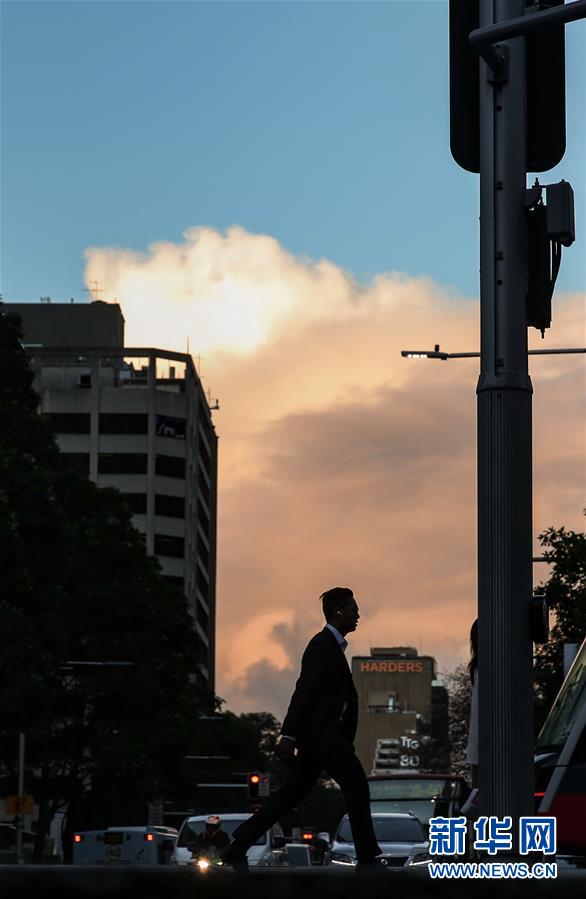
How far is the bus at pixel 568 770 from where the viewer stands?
11430 mm

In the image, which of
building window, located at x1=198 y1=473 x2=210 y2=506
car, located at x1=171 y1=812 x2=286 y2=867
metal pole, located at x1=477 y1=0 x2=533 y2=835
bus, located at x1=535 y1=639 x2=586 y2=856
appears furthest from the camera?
building window, located at x1=198 y1=473 x2=210 y2=506

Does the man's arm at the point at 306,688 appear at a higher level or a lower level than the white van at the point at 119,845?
higher

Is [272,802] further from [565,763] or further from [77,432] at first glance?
[77,432]

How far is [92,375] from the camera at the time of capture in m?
135

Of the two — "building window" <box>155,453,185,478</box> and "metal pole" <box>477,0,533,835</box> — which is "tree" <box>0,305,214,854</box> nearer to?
"metal pole" <box>477,0,533,835</box>

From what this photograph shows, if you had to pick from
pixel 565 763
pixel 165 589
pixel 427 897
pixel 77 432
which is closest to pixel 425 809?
pixel 565 763

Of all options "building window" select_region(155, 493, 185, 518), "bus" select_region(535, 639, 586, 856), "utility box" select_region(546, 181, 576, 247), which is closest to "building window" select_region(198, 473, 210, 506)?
"building window" select_region(155, 493, 185, 518)

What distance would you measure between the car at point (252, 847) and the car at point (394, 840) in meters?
3.39

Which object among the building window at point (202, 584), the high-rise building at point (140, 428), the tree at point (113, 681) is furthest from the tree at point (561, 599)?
the building window at point (202, 584)

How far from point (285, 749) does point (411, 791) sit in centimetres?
1774

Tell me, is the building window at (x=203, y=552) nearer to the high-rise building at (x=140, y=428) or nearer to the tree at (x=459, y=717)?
the high-rise building at (x=140, y=428)

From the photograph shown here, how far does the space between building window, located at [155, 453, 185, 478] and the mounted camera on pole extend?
412ft

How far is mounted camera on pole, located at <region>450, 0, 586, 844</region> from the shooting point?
718 cm

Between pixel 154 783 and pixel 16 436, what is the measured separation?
15207 mm
